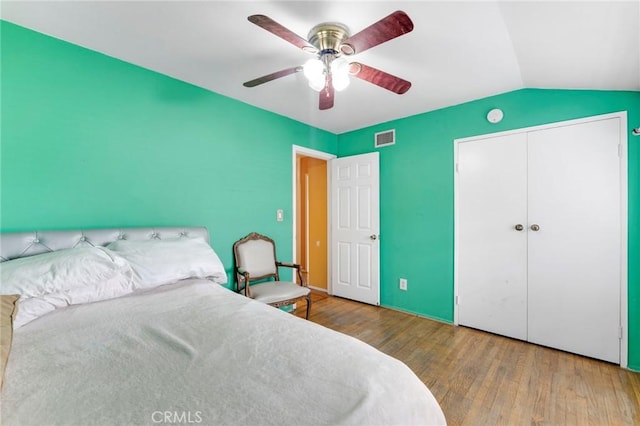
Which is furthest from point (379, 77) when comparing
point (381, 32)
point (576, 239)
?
point (576, 239)

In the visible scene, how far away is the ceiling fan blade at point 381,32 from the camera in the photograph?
1162mm

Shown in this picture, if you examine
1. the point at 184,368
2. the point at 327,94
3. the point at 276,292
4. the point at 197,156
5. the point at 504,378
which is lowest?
the point at 504,378

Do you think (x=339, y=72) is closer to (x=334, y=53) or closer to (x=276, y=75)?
(x=334, y=53)

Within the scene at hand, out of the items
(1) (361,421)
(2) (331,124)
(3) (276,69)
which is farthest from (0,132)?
(2) (331,124)

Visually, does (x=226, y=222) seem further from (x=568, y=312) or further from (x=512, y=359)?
(x=568, y=312)

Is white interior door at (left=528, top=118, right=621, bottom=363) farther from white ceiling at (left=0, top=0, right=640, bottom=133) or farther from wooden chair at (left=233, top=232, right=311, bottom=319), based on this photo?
wooden chair at (left=233, top=232, right=311, bottom=319)

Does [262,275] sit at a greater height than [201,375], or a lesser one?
lesser

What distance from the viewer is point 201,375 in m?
0.83

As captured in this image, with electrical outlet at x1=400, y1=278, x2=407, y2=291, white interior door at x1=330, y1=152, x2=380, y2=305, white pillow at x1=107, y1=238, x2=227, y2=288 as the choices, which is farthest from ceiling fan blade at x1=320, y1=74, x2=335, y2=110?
electrical outlet at x1=400, y1=278, x2=407, y2=291

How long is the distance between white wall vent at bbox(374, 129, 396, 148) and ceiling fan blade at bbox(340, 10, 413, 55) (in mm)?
2011

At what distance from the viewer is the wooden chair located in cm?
246

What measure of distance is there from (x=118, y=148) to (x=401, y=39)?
2.22 m

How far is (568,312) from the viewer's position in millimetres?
2295

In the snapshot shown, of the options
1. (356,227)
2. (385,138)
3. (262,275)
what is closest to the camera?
(262,275)
